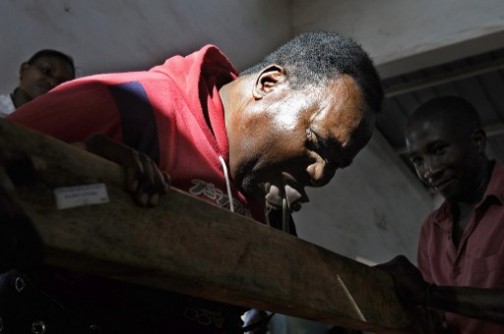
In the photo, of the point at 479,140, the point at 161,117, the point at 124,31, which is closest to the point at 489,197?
the point at 479,140

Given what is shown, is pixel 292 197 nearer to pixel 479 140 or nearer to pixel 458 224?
pixel 458 224

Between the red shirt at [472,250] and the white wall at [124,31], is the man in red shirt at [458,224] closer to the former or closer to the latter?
the red shirt at [472,250]

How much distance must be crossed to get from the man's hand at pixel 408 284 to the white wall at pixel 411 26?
216 centimetres

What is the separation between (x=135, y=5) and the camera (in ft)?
9.43

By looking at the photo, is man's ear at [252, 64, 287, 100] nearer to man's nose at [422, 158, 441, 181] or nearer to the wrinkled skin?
the wrinkled skin

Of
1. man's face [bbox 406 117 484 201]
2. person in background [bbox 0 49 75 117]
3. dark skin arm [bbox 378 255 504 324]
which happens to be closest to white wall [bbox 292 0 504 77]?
man's face [bbox 406 117 484 201]

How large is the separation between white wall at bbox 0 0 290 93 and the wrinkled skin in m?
1.12

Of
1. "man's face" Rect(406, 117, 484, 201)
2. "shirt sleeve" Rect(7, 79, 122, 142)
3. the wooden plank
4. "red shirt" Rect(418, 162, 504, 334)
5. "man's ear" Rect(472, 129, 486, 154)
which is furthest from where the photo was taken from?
"man's ear" Rect(472, 129, 486, 154)

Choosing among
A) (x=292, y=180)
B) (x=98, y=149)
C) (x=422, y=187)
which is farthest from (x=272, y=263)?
(x=422, y=187)

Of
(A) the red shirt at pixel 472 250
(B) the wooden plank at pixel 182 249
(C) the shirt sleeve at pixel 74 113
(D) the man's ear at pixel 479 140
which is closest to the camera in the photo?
(B) the wooden plank at pixel 182 249

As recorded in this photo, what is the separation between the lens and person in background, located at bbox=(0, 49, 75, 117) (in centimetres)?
239

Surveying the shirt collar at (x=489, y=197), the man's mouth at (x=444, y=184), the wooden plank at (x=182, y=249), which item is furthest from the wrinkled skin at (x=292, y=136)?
the man's mouth at (x=444, y=184)

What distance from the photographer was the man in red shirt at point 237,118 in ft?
4.29

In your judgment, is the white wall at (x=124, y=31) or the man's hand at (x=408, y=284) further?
the white wall at (x=124, y=31)
